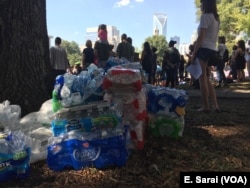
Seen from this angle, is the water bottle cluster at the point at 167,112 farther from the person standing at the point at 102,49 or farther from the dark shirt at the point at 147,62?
the dark shirt at the point at 147,62

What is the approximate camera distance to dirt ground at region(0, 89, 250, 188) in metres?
2.73

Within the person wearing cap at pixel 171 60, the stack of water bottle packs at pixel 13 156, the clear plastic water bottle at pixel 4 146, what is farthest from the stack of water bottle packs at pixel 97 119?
the person wearing cap at pixel 171 60

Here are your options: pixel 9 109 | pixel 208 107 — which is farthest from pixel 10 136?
pixel 208 107

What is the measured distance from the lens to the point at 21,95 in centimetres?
400

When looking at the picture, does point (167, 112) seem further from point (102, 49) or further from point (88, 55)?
point (88, 55)

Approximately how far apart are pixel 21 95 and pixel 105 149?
4.78ft

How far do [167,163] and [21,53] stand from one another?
1.94 m

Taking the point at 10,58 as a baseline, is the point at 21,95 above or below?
below

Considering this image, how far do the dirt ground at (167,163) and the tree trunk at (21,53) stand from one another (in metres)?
1.07

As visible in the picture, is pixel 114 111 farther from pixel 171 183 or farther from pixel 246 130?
pixel 246 130

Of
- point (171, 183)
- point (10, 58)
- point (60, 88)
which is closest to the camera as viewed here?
point (171, 183)

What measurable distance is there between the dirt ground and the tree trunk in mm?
1066

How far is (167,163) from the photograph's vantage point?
3.06 m

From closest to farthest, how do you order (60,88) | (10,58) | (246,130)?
(60,88) < (10,58) < (246,130)
